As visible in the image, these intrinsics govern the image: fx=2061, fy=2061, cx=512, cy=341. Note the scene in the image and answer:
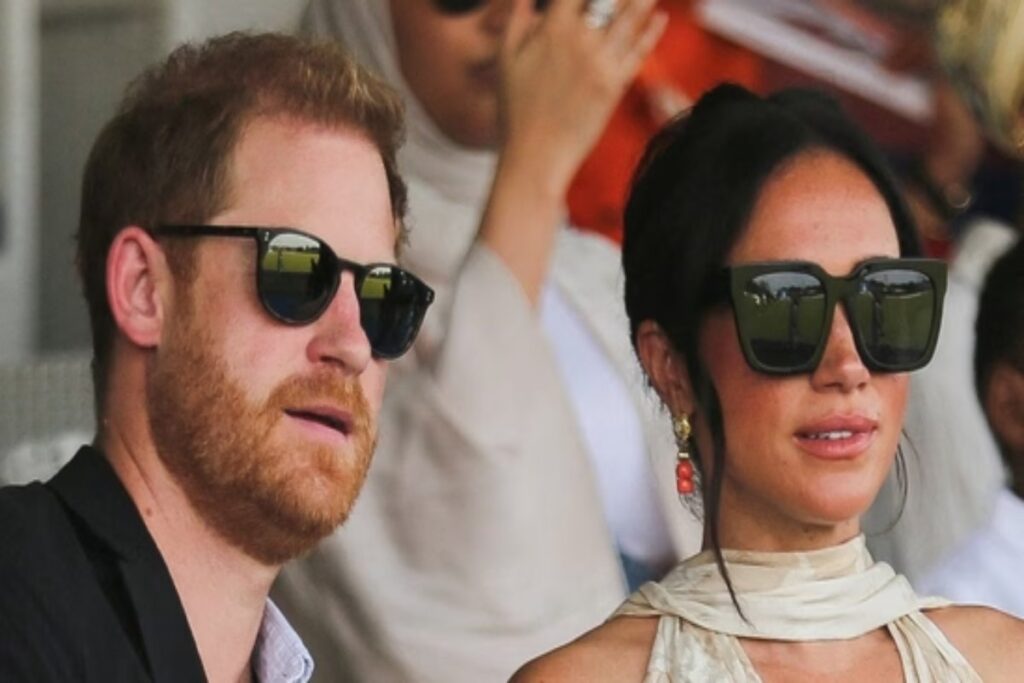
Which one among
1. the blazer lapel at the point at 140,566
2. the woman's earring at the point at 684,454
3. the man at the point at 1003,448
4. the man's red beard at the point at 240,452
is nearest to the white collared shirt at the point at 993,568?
the man at the point at 1003,448

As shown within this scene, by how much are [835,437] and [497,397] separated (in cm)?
98

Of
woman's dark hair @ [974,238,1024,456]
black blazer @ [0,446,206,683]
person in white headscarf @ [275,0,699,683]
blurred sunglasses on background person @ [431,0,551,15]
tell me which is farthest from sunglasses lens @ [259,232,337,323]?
woman's dark hair @ [974,238,1024,456]

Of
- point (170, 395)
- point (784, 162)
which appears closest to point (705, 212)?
point (784, 162)

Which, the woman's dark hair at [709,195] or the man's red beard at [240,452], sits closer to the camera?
the man's red beard at [240,452]

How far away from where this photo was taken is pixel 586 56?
3.26 m

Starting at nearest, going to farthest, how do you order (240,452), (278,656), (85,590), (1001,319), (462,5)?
(85,590), (240,452), (278,656), (1001,319), (462,5)

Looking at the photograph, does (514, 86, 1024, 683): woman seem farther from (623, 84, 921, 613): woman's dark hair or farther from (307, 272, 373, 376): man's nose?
(307, 272, 373, 376): man's nose

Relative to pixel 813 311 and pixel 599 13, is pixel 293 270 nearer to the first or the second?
pixel 813 311

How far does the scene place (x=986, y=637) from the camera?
2283 mm

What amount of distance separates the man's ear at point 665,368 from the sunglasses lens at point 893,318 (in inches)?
7.9

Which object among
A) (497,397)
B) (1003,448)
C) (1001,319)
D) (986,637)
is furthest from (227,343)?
(1003,448)

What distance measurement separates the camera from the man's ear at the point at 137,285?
2.18 meters

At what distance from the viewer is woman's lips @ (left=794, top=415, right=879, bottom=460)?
221 centimetres

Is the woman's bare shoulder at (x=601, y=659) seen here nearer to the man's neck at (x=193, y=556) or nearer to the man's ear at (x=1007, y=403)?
the man's neck at (x=193, y=556)
